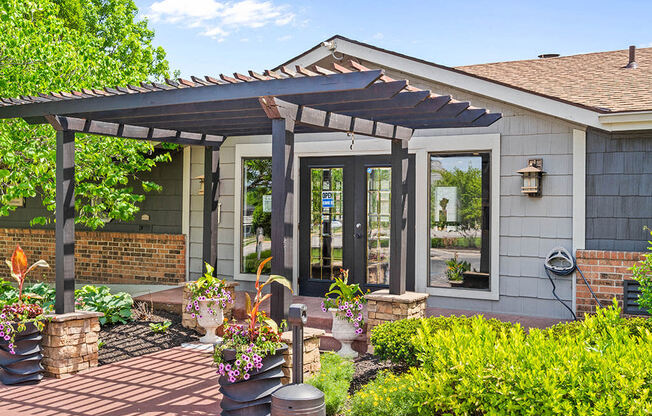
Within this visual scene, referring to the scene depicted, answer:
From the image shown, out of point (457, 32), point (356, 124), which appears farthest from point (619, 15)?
point (356, 124)

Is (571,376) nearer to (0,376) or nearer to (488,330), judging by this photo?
(488,330)

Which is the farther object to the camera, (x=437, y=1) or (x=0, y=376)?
(x=437, y=1)

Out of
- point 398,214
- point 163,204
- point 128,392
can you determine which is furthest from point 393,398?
point 163,204

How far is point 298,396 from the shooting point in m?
3.73

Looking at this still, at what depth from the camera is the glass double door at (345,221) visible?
28.0 ft

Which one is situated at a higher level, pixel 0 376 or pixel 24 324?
pixel 24 324

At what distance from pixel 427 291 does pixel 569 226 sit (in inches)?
76.2

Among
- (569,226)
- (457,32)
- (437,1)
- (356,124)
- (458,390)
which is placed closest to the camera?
(458,390)

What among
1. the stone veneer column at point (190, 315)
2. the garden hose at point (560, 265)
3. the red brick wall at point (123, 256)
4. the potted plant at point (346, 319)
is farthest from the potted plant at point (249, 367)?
the red brick wall at point (123, 256)

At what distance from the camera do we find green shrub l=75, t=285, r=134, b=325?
759 cm

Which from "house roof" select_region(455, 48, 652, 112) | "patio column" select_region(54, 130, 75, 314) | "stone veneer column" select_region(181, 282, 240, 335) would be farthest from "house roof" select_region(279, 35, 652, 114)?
"patio column" select_region(54, 130, 75, 314)

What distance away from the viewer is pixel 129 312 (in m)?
7.79

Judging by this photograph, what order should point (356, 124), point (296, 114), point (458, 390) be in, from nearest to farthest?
point (458, 390) < point (296, 114) < point (356, 124)

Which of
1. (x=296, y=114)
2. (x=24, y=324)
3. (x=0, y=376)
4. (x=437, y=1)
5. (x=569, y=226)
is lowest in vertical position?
(x=0, y=376)
